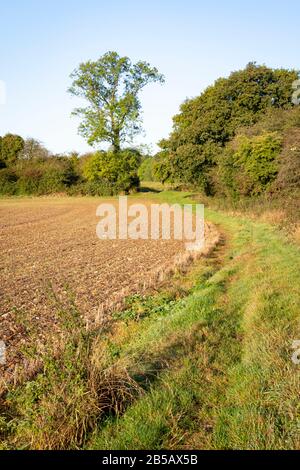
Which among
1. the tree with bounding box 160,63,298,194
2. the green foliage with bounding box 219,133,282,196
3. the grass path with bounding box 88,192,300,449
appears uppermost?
the tree with bounding box 160,63,298,194

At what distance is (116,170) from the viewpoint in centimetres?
5291

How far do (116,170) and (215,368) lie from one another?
49.7 meters

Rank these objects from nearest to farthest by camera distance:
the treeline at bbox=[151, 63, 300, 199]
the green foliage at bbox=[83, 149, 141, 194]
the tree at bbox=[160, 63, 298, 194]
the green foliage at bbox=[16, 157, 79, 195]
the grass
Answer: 1. the grass
2. the treeline at bbox=[151, 63, 300, 199]
3. the tree at bbox=[160, 63, 298, 194]
4. the green foliage at bbox=[83, 149, 141, 194]
5. the green foliage at bbox=[16, 157, 79, 195]

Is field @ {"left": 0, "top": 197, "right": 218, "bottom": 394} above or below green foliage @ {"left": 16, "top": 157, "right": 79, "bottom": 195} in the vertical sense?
below

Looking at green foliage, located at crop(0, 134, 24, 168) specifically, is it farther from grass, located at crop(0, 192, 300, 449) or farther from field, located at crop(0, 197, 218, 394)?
grass, located at crop(0, 192, 300, 449)

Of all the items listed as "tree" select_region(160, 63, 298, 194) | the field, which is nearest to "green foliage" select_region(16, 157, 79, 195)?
"tree" select_region(160, 63, 298, 194)

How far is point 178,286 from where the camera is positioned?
31.1 feet

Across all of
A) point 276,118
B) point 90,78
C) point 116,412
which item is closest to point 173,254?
point 116,412

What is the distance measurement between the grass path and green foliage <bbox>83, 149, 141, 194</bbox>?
44.6 meters

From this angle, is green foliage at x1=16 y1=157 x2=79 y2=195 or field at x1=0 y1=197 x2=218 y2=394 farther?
green foliage at x1=16 y1=157 x2=79 y2=195

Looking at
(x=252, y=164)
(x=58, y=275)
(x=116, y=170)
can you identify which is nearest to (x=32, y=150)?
(x=116, y=170)

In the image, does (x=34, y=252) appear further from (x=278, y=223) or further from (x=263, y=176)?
(x=263, y=176)

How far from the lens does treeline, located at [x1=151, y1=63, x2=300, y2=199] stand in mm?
24484
